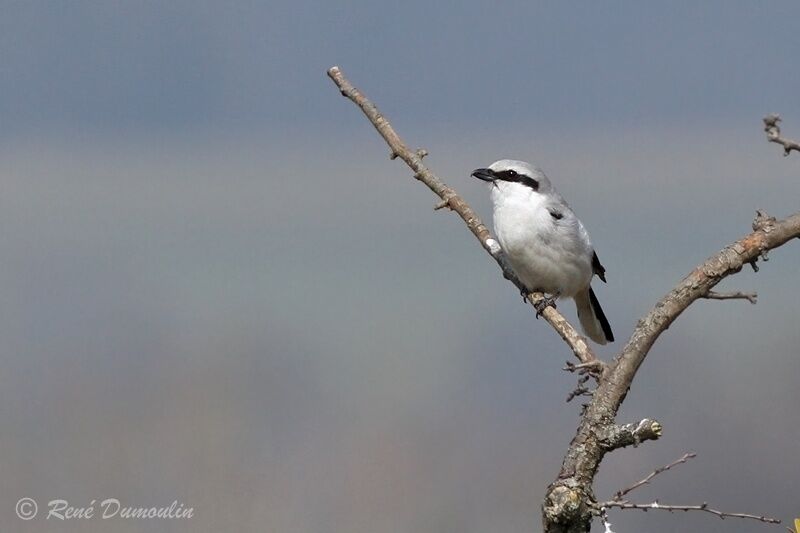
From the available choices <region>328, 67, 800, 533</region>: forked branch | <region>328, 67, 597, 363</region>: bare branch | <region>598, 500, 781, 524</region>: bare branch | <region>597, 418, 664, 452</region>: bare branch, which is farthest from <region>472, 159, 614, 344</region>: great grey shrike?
<region>598, 500, 781, 524</region>: bare branch

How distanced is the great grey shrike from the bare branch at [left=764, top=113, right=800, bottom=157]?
10.3 ft

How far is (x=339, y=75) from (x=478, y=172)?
2107 mm

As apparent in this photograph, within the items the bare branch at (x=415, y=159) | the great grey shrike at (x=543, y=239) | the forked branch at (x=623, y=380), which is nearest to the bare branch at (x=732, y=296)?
the forked branch at (x=623, y=380)

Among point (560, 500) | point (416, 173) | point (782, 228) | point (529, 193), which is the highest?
point (529, 193)

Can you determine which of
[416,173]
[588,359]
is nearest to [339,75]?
[416,173]

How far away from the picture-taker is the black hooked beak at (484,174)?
6.38m

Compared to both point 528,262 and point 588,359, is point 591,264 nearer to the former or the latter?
A: point 528,262

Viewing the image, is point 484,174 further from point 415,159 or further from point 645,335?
point 645,335

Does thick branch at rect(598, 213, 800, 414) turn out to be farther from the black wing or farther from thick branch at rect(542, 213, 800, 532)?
the black wing

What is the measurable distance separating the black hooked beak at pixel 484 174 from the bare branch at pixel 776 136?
11.8ft

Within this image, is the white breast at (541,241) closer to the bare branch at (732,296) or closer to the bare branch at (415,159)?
the bare branch at (415,159)

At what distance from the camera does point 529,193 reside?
246 inches

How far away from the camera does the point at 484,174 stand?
6.41m

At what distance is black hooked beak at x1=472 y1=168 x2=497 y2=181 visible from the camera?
6.38 m
